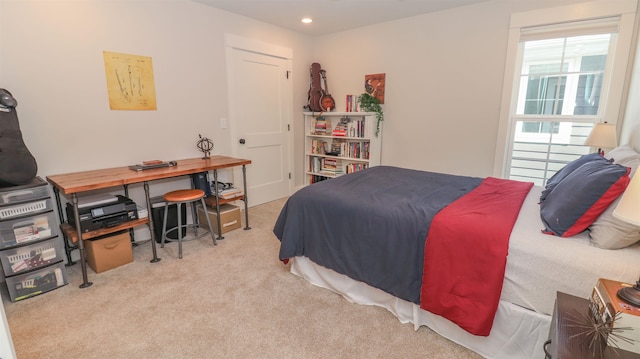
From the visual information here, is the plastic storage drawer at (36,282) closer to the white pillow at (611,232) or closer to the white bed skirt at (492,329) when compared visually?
the white bed skirt at (492,329)

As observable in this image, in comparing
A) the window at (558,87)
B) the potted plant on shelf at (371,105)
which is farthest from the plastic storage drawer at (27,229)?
the window at (558,87)

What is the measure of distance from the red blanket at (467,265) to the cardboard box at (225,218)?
219 centimetres

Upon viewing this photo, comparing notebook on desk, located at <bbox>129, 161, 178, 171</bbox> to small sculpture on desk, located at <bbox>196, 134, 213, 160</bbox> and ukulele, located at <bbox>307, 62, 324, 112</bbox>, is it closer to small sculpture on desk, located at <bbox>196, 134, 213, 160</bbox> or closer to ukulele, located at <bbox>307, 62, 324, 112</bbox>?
small sculpture on desk, located at <bbox>196, 134, 213, 160</bbox>

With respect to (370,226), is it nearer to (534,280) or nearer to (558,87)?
(534,280)

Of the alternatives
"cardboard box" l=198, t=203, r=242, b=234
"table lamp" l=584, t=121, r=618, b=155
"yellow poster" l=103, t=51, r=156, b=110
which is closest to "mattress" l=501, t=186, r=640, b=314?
"table lamp" l=584, t=121, r=618, b=155

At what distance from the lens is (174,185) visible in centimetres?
325

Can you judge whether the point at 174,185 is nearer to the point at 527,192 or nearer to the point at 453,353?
the point at 453,353

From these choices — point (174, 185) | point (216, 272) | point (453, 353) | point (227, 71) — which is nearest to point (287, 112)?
point (227, 71)

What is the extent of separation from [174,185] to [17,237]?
1378 mm

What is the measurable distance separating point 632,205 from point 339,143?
144 inches

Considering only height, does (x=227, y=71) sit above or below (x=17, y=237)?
above

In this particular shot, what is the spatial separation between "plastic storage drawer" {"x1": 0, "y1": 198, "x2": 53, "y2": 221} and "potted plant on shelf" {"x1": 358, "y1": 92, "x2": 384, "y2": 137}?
3.28m

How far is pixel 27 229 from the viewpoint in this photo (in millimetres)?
2006

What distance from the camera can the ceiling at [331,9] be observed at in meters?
3.17
